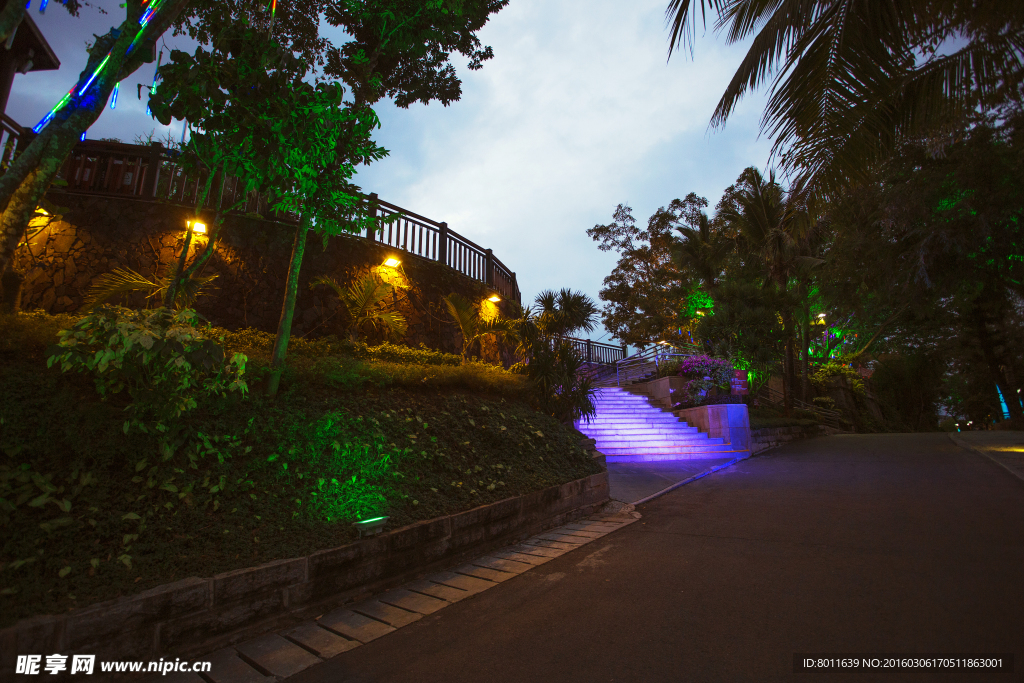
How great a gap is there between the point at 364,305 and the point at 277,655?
6317mm

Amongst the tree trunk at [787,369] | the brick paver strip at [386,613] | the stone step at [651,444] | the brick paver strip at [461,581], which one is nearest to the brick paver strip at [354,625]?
the brick paver strip at [386,613]

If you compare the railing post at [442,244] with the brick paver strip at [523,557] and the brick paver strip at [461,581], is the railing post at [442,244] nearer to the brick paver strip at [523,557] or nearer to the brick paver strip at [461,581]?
the brick paver strip at [523,557]

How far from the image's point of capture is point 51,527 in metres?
2.65

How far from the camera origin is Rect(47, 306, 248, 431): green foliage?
307cm

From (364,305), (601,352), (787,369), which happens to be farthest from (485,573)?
(601,352)

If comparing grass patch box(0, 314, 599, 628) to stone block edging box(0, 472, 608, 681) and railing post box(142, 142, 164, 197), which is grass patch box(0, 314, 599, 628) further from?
railing post box(142, 142, 164, 197)

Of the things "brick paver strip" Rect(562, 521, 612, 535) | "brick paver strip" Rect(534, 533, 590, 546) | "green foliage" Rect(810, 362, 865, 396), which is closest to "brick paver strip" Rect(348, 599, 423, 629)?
"brick paver strip" Rect(534, 533, 590, 546)

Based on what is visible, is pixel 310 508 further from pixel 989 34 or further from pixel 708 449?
pixel 708 449

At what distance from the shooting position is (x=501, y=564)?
13.7 ft

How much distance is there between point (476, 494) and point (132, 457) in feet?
9.34

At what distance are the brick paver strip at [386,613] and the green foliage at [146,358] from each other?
1870 millimetres

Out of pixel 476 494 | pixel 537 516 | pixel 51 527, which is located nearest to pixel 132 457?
pixel 51 527

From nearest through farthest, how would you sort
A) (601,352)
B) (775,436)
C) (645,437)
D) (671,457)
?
(671,457)
(645,437)
(775,436)
(601,352)

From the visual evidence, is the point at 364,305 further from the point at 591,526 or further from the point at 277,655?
the point at 277,655
